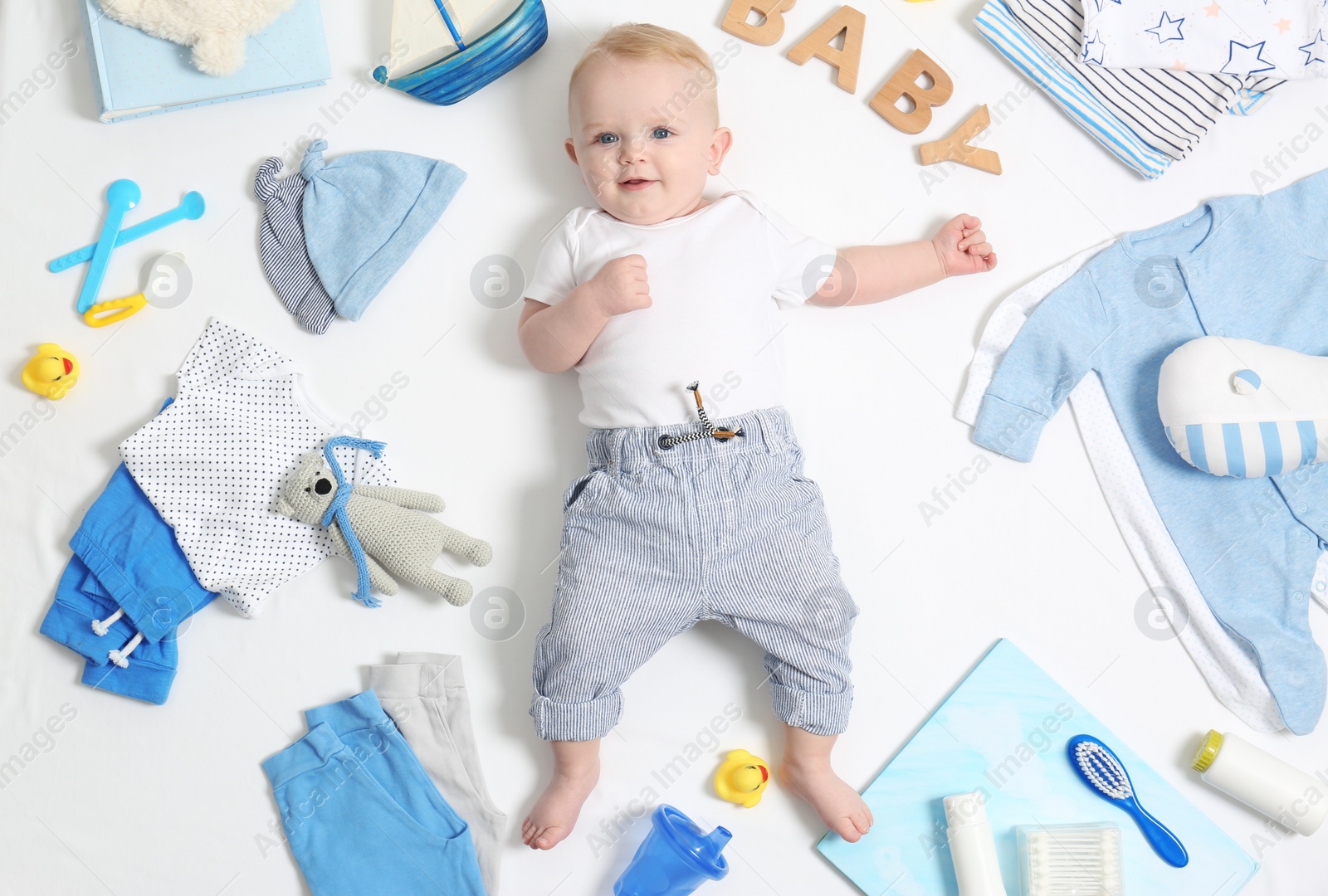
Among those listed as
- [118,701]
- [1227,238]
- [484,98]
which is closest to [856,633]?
[1227,238]

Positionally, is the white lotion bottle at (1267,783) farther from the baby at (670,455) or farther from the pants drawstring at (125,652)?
the pants drawstring at (125,652)

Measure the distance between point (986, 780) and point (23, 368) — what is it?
1.48 meters

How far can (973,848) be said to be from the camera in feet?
Answer: 3.73

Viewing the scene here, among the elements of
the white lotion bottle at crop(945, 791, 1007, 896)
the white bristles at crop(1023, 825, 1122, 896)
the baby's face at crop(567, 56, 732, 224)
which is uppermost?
the baby's face at crop(567, 56, 732, 224)

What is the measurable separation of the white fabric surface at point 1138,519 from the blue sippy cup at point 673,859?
2.19 ft

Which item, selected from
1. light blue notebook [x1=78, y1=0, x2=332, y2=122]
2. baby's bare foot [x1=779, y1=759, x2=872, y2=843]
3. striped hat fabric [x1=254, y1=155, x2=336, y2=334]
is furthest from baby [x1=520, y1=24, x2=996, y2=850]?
light blue notebook [x1=78, y1=0, x2=332, y2=122]

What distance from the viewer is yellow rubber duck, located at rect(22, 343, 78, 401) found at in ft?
4.07

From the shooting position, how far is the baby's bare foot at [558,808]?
3.80 feet

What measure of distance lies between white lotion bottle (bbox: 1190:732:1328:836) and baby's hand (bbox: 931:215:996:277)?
0.71m

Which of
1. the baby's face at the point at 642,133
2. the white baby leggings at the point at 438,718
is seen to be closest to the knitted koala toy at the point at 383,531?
the white baby leggings at the point at 438,718

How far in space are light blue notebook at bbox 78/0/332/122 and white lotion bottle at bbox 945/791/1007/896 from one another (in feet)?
4.43

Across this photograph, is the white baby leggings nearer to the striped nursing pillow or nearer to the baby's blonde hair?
the baby's blonde hair

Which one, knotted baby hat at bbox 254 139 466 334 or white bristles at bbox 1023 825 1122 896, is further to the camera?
knotted baby hat at bbox 254 139 466 334

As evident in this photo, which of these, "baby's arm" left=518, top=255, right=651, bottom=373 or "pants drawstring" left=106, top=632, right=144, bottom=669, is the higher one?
"baby's arm" left=518, top=255, right=651, bottom=373
